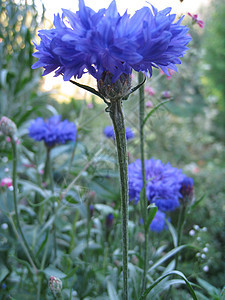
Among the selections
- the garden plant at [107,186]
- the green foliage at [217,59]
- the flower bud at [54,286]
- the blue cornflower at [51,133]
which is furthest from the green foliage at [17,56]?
the green foliage at [217,59]

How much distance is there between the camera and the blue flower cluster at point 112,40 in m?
0.38

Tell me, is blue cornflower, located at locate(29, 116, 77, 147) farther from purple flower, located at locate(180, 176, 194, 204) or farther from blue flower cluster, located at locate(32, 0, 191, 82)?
blue flower cluster, located at locate(32, 0, 191, 82)

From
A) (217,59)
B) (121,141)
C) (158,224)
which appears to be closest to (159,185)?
(158,224)

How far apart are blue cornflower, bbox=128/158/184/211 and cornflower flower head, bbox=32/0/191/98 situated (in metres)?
0.33

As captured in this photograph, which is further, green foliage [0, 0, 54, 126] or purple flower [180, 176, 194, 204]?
green foliage [0, 0, 54, 126]

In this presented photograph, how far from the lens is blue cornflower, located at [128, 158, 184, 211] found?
71cm

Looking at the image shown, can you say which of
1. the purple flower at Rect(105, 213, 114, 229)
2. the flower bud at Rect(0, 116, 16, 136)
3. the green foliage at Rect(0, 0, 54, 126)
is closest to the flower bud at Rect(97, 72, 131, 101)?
the flower bud at Rect(0, 116, 16, 136)

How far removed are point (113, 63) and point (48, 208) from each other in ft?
2.19

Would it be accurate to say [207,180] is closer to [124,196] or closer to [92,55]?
[124,196]

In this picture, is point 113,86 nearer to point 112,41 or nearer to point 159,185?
point 112,41

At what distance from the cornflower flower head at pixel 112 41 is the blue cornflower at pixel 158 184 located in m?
0.33

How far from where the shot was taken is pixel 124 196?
478mm

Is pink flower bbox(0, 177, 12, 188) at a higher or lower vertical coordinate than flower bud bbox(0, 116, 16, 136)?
lower

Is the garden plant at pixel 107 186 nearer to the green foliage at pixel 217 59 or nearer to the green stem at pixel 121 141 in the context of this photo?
the green stem at pixel 121 141
